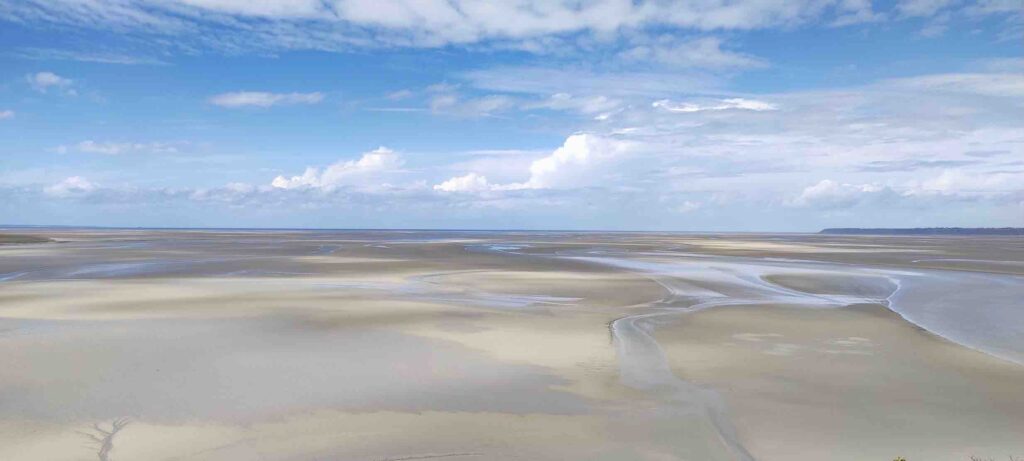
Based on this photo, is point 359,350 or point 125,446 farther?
point 359,350

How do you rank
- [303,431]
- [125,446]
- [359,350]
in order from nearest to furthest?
[125,446]
[303,431]
[359,350]

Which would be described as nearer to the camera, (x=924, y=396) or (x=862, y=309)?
(x=924, y=396)

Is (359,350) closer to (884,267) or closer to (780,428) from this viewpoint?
(780,428)

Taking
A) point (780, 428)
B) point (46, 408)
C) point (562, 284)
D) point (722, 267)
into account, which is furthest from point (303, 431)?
point (722, 267)

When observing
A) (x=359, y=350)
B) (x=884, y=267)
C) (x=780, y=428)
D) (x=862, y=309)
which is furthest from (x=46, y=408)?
(x=884, y=267)

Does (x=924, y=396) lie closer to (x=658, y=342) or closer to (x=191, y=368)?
(x=658, y=342)

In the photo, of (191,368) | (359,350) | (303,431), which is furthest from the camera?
(359,350)
